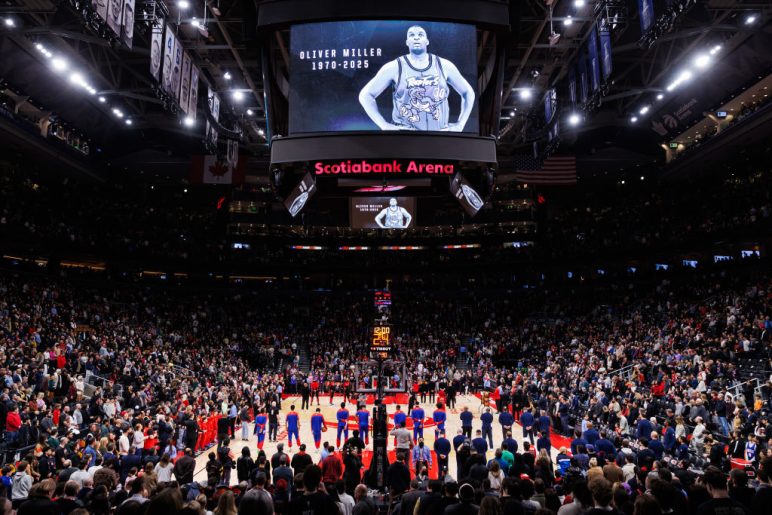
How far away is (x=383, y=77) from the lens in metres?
10.8

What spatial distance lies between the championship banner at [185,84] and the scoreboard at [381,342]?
9451 millimetres

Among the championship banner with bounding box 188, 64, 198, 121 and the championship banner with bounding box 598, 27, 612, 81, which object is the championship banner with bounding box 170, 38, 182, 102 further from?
the championship banner with bounding box 598, 27, 612, 81

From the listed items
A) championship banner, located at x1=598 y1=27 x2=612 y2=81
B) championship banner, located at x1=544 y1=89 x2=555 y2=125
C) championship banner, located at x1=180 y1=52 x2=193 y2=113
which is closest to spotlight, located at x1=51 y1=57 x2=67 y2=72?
championship banner, located at x1=180 y1=52 x2=193 y2=113

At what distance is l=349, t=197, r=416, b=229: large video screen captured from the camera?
22438 millimetres

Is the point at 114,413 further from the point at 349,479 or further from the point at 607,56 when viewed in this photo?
the point at 607,56

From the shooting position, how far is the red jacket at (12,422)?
43.0 ft

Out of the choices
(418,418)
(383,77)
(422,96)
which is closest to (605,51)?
(422,96)

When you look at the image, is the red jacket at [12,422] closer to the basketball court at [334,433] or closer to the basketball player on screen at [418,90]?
the basketball court at [334,433]

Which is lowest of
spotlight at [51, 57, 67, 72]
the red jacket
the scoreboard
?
the red jacket

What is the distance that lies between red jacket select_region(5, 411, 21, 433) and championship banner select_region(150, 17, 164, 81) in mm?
9221

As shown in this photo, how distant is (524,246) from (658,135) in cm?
1405

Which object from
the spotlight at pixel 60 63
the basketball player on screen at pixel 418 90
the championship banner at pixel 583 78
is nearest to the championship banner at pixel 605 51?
the championship banner at pixel 583 78

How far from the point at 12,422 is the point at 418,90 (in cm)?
1275

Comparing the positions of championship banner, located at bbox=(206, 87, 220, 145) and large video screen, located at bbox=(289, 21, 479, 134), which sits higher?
championship banner, located at bbox=(206, 87, 220, 145)
